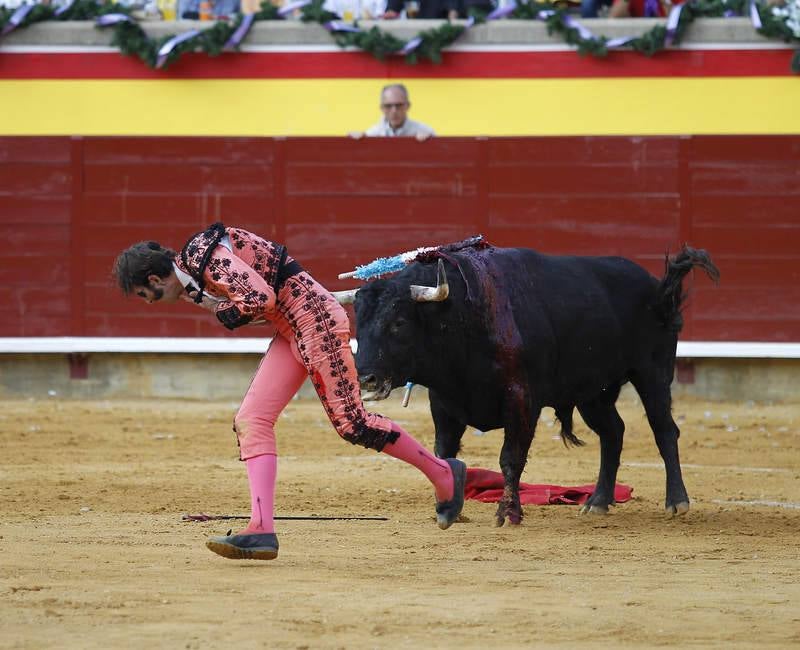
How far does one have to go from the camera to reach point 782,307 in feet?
33.6

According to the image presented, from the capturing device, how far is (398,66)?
10.7 m

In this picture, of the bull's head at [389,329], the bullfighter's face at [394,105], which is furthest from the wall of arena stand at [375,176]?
the bull's head at [389,329]

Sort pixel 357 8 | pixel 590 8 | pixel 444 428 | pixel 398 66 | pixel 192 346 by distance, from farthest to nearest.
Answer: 1. pixel 357 8
2. pixel 590 8
3. pixel 398 66
4. pixel 192 346
5. pixel 444 428

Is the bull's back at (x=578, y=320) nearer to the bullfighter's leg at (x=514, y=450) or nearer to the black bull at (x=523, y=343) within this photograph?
the black bull at (x=523, y=343)

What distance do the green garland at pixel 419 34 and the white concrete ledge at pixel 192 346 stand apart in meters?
1.74

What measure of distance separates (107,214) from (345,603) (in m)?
6.69

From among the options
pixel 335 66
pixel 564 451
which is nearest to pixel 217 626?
pixel 564 451

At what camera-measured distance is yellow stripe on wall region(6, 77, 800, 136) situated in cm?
1061

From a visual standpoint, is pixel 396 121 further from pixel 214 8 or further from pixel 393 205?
pixel 214 8

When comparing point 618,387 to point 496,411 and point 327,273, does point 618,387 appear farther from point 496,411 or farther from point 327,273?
point 327,273

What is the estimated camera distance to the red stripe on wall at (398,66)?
1055 cm

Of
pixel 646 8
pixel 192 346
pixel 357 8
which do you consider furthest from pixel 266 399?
pixel 646 8

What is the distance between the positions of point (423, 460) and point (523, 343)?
3.07ft

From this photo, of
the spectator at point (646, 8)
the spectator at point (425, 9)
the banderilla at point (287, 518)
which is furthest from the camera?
the spectator at point (646, 8)
